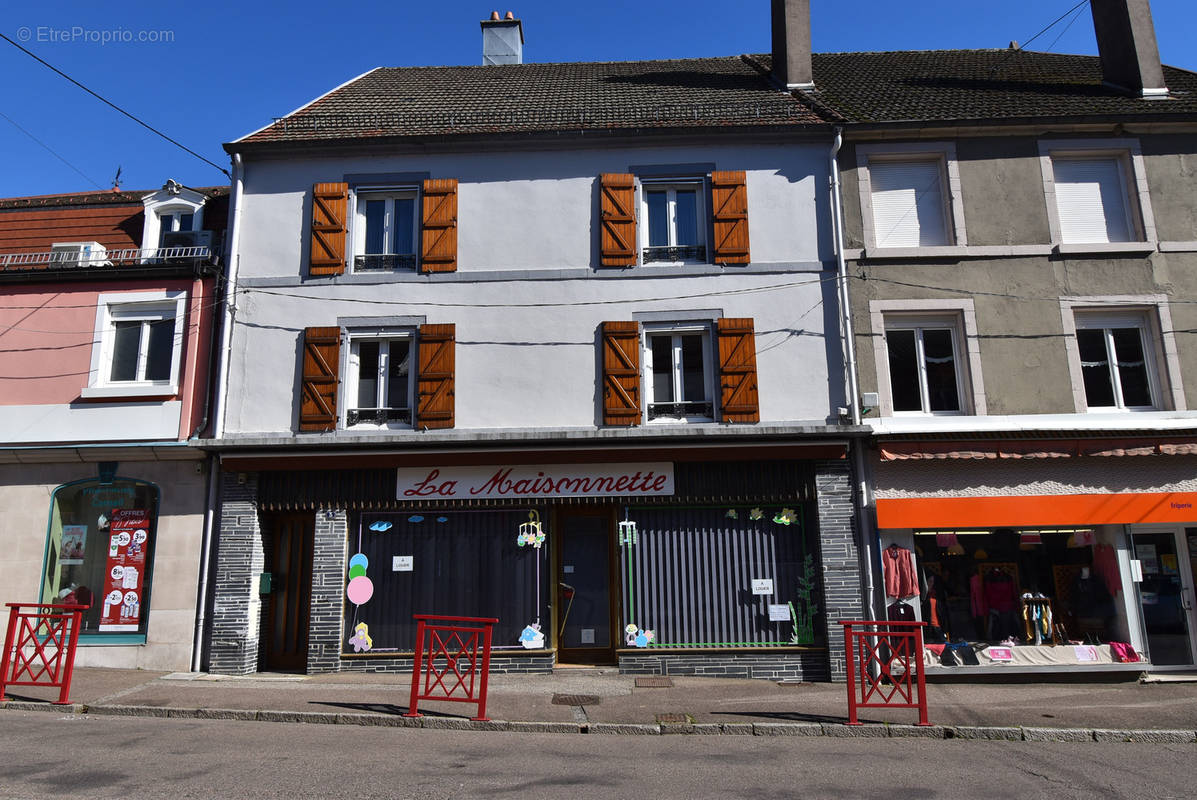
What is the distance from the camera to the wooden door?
11.9m

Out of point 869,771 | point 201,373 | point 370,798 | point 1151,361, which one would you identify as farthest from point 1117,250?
point 201,373

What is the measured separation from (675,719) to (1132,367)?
8.89 meters

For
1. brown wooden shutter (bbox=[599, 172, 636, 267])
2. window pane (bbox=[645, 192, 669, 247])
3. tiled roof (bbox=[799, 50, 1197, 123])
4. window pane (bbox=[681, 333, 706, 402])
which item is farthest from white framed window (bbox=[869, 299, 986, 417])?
brown wooden shutter (bbox=[599, 172, 636, 267])

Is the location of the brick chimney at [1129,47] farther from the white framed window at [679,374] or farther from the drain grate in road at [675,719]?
the drain grate in road at [675,719]

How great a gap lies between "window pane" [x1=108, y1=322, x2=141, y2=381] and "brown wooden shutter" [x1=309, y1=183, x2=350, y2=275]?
297 cm

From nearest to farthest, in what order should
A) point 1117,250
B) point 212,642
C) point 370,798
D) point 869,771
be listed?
point 370,798
point 869,771
point 212,642
point 1117,250

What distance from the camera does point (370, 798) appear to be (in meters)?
5.50

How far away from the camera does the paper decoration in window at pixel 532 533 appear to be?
11.6 metres

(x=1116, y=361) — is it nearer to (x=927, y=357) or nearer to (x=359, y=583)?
(x=927, y=357)

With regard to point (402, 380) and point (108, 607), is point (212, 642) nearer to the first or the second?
point (108, 607)

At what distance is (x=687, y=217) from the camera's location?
41.5 feet

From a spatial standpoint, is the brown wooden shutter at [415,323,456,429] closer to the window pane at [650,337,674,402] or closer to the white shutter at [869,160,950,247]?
the window pane at [650,337,674,402]

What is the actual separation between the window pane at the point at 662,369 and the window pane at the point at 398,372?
12.2 feet

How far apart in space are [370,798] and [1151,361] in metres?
12.2
